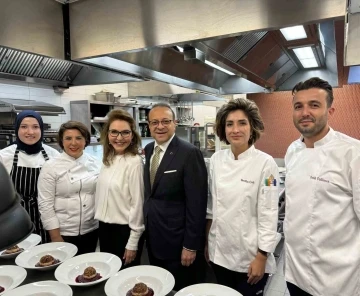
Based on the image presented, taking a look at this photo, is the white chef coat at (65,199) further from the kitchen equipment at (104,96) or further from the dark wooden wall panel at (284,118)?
the dark wooden wall panel at (284,118)

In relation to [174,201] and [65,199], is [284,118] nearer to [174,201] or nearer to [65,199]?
[174,201]

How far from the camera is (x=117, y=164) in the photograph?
1.83m

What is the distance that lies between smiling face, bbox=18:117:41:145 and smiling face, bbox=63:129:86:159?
264 millimetres

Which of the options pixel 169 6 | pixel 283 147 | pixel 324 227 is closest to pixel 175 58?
pixel 169 6

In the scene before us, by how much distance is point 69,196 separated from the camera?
1.89 metres

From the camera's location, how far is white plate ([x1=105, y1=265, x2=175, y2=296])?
119 cm

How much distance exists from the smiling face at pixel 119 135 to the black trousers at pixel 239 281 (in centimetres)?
92

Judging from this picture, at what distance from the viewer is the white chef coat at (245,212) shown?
1.45 meters

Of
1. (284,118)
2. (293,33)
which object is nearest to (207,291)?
(293,33)

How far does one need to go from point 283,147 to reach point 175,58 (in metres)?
4.66

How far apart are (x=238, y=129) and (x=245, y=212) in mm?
447

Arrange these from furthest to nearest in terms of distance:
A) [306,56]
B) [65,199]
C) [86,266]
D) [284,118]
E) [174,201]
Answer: [284,118], [306,56], [65,199], [174,201], [86,266]

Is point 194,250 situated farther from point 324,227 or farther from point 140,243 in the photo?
point 324,227

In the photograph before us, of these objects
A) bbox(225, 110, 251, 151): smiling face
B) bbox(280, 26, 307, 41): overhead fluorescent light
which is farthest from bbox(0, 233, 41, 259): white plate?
bbox(280, 26, 307, 41): overhead fluorescent light
